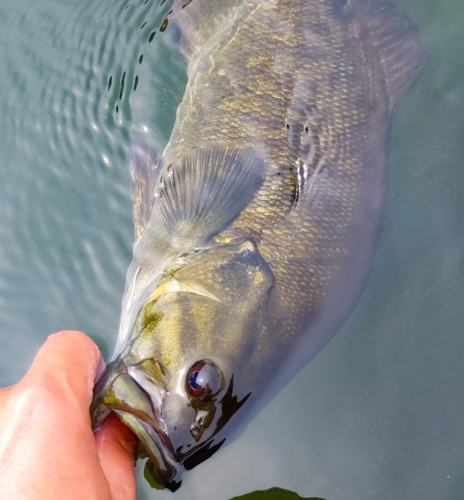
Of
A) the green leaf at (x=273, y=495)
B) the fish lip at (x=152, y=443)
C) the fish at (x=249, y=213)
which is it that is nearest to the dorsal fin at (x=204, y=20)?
the fish at (x=249, y=213)

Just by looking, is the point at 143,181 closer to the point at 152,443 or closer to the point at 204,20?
the point at 204,20

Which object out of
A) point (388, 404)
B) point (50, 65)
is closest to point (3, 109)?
point (50, 65)

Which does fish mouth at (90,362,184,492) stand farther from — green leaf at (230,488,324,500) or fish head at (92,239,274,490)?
green leaf at (230,488,324,500)

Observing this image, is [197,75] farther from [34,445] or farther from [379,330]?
[34,445]

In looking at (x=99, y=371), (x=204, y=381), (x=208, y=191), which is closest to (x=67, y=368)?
(x=99, y=371)

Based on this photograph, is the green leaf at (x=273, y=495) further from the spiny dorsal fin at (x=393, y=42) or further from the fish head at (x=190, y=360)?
the spiny dorsal fin at (x=393, y=42)
